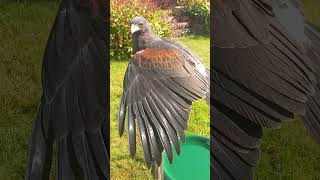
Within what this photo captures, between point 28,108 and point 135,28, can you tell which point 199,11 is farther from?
point 28,108

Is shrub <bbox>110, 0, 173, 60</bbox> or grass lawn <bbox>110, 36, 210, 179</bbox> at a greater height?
shrub <bbox>110, 0, 173, 60</bbox>

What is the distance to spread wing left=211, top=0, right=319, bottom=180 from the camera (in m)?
1.51

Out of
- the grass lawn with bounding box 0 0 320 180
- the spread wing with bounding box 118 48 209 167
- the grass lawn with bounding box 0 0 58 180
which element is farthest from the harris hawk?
the grass lawn with bounding box 0 0 58 180

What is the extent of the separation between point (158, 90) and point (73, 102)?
31cm

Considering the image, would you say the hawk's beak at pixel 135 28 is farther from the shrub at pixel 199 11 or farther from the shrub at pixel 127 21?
the shrub at pixel 199 11

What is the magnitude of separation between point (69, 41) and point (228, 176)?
68 cm

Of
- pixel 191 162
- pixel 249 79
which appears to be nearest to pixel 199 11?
pixel 249 79

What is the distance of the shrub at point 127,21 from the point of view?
4.51 ft

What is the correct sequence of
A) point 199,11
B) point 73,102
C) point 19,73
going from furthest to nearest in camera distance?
point 19,73
point 73,102
point 199,11

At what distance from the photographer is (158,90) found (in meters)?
1.41

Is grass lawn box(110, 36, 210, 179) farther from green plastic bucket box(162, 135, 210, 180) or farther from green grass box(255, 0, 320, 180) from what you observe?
green grass box(255, 0, 320, 180)

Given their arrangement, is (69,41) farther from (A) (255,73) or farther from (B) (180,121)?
(A) (255,73)

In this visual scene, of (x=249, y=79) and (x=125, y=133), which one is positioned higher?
(x=249, y=79)

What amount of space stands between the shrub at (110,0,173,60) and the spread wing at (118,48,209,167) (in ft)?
0.16
